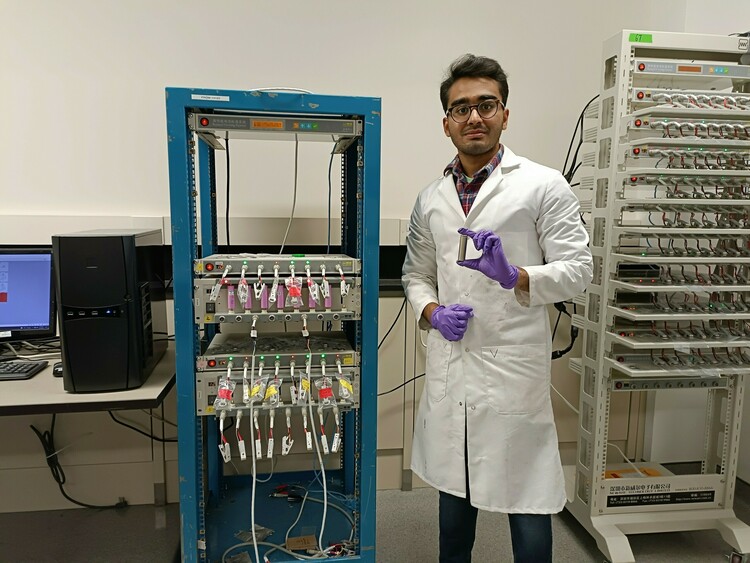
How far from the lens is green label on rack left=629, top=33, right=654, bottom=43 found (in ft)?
5.27

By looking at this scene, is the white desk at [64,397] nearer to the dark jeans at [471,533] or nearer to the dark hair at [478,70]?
the dark jeans at [471,533]

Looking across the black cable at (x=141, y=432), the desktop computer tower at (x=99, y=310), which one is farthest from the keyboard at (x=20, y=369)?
the black cable at (x=141, y=432)

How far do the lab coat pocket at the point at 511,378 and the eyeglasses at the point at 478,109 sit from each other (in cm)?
62

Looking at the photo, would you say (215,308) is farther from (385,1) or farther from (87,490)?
(385,1)

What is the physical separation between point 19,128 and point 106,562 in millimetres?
1609

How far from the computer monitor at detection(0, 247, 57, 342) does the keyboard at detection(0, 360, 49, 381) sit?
0.13 m

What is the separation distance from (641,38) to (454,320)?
113cm

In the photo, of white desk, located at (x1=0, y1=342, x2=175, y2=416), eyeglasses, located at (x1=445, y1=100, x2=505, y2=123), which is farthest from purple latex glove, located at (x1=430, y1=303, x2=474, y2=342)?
white desk, located at (x1=0, y1=342, x2=175, y2=416)

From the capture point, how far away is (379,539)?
1895mm

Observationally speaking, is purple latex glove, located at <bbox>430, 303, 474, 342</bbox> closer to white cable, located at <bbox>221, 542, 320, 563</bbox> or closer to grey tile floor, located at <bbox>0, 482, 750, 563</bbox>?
white cable, located at <bbox>221, 542, 320, 563</bbox>

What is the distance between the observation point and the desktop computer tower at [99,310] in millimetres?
1329

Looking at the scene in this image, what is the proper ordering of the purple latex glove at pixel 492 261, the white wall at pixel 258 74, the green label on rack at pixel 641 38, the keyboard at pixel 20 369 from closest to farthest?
the purple latex glove at pixel 492 261 < the keyboard at pixel 20 369 < the green label on rack at pixel 641 38 < the white wall at pixel 258 74

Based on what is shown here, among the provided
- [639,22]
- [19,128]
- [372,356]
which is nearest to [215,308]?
[372,356]

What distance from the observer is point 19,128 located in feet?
6.18
